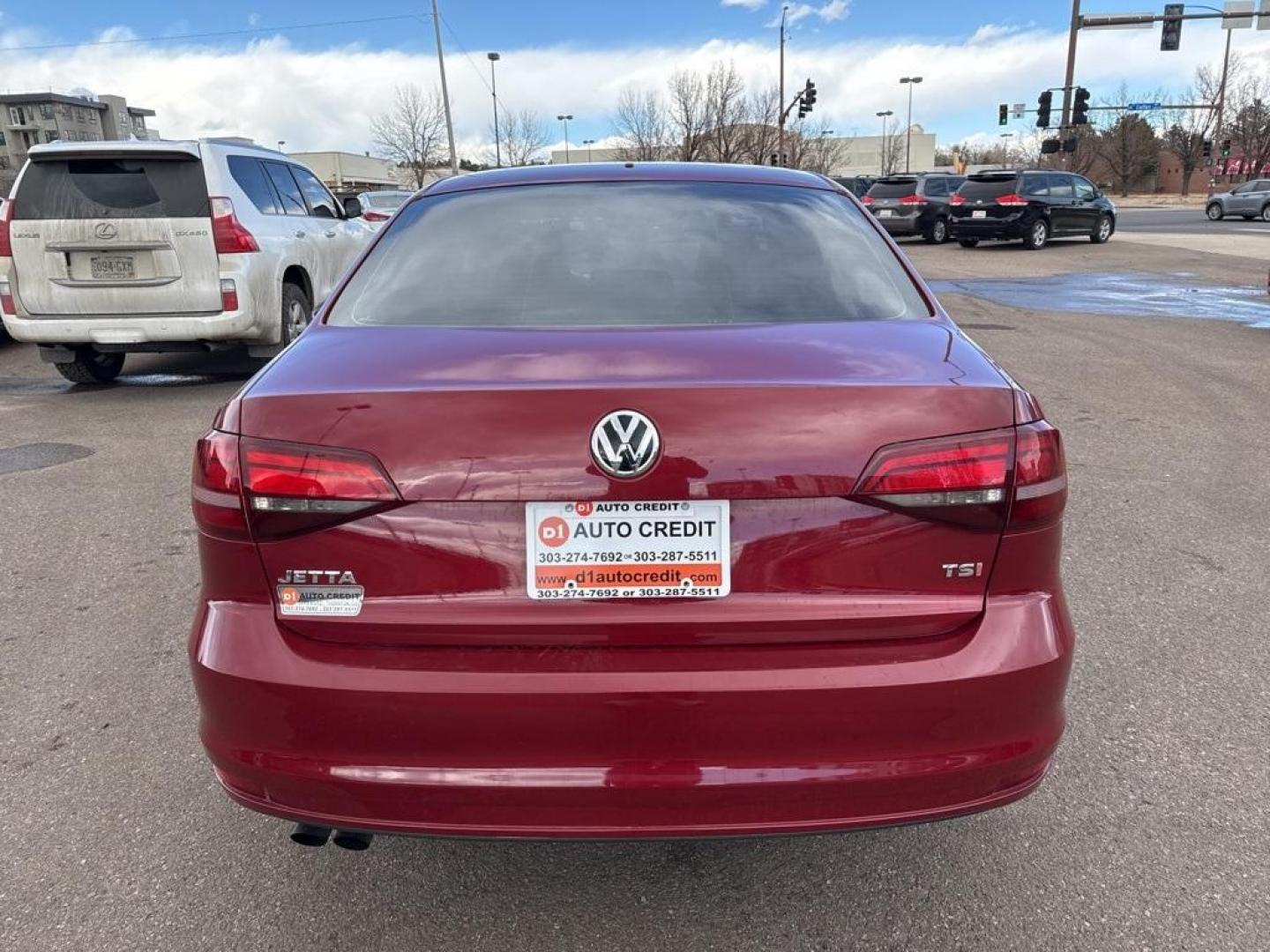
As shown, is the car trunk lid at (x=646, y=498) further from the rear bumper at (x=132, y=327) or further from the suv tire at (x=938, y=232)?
the suv tire at (x=938, y=232)

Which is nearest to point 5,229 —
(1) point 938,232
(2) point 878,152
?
(1) point 938,232

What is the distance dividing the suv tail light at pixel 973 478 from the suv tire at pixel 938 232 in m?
26.2

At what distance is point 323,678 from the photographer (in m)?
1.86

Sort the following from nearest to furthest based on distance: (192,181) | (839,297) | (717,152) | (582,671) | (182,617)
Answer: (582,671)
(839,297)
(182,617)
(192,181)
(717,152)

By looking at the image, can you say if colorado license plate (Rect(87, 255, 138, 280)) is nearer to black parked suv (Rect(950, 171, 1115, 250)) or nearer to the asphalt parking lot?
the asphalt parking lot

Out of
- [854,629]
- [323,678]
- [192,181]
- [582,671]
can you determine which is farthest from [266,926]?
[192,181]

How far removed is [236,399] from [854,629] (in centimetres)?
133

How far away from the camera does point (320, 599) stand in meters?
1.88

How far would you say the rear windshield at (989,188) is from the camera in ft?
75.9

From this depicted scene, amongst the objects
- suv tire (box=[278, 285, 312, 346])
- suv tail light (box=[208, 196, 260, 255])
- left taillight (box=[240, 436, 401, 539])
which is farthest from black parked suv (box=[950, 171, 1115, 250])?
left taillight (box=[240, 436, 401, 539])

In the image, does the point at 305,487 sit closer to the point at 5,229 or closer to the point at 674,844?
the point at 674,844

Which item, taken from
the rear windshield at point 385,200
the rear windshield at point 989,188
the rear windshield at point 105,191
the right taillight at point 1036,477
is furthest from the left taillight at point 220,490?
the rear windshield at point 989,188

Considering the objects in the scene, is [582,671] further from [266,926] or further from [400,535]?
[266,926]

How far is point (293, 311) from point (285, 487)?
287 inches
